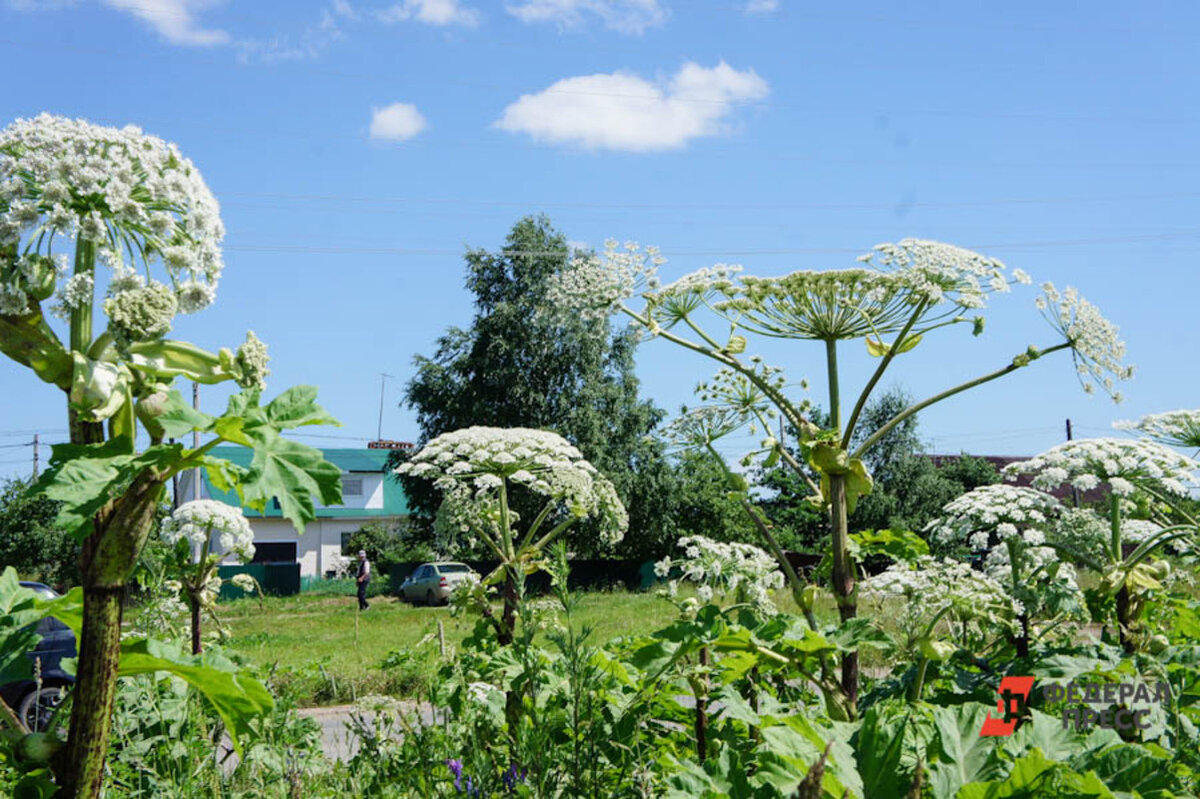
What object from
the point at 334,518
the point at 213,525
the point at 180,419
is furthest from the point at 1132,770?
the point at 334,518

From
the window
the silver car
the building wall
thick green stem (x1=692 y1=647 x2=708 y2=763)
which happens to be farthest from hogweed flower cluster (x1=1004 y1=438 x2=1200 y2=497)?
the window

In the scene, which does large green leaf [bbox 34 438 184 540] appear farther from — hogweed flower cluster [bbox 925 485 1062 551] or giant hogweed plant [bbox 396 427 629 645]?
hogweed flower cluster [bbox 925 485 1062 551]

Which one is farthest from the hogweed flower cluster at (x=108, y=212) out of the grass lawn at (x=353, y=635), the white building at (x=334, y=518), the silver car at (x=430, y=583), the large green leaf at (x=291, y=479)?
the white building at (x=334, y=518)

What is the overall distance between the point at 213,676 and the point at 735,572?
9.75 feet

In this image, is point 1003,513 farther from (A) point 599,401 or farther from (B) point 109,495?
(A) point 599,401

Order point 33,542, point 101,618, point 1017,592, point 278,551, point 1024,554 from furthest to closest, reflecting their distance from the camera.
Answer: point 278,551
point 33,542
point 1024,554
point 1017,592
point 101,618

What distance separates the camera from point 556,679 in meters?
3.14

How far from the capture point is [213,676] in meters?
2.03

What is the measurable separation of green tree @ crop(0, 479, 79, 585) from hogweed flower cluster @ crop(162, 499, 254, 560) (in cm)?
2968

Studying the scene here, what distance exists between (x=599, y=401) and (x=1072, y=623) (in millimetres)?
35273

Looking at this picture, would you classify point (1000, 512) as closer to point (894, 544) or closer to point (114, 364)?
point (894, 544)

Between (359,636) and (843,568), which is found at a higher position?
(843,568)

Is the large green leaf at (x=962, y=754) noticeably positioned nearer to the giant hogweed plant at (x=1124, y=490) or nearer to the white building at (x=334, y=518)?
the giant hogweed plant at (x=1124, y=490)

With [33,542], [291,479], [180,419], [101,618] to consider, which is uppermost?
[180,419]
